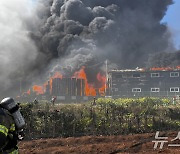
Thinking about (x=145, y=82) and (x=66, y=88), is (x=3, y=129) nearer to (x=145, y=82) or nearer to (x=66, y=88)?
(x=66, y=88)

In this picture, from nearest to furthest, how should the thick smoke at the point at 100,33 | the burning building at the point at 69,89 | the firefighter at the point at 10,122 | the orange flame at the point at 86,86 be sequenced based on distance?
the firefighter at the point at 10,122
the burning building at the point at 69,89
the orange flame at the point at 86,86
the thick smoke at the point at 100,33

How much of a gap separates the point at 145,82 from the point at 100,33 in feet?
62.5

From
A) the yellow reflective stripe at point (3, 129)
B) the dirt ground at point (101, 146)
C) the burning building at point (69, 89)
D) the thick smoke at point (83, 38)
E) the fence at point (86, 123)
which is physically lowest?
the dirt ground at point (101, 146)

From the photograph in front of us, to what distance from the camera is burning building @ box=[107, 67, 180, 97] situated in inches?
1785

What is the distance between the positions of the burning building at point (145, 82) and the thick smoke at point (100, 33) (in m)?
5.42

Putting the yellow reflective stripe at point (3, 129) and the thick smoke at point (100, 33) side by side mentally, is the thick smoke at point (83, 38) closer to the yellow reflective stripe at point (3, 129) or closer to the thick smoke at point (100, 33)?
the thick smoke at point (100, 33)

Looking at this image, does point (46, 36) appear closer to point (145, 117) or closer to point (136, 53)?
point (136, 53)

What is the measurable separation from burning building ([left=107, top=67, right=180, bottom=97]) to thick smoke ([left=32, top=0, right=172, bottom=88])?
17.8 feet

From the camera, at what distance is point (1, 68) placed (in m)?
54.4

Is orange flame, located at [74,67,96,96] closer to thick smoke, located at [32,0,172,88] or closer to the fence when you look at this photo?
thick smoke, located at [32,0,172,88]

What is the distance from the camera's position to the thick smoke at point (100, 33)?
5919 centimetres

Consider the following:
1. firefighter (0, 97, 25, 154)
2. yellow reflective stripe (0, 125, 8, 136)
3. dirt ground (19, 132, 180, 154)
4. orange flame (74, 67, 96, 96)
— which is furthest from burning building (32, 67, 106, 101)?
yellow reflective stripe (0, 125, 8, 136)

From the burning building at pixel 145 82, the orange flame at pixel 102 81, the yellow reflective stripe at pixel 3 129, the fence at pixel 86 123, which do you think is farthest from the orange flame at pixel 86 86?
the yellow reflective stripe at pixel 3 129

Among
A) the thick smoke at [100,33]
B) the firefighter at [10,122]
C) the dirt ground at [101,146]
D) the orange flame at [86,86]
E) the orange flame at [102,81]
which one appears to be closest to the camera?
the firefighter at [10,122]
